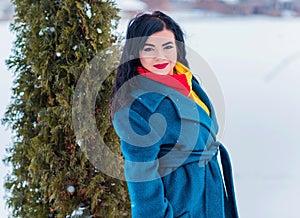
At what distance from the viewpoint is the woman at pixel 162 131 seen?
4.27ft

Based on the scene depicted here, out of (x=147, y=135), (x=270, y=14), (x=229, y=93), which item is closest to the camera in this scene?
(x=147, y=135)

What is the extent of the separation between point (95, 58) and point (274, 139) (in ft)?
10.6

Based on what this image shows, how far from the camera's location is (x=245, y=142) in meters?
4.44

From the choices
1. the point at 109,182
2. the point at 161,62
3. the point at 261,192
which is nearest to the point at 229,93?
the point at 261,192

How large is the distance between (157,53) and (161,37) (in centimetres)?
5

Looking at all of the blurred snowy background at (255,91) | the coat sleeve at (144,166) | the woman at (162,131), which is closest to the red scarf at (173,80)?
the woman at (162,131)

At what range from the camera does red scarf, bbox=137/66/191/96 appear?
4.65ft

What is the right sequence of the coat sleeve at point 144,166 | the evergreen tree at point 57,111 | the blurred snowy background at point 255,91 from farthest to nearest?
the blurred snowy background at point 255,91 → the evergreen tree at point 57,111 → the coat sleeve at point 144,166

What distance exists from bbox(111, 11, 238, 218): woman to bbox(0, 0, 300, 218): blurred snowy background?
0.99m

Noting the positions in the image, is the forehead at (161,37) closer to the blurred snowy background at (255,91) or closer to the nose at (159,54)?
the nose at (159,54)

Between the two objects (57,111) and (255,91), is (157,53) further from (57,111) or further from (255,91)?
A: (255,91)

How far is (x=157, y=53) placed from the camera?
1.42 m

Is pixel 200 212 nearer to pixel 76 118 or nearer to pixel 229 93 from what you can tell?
pixel 76 118

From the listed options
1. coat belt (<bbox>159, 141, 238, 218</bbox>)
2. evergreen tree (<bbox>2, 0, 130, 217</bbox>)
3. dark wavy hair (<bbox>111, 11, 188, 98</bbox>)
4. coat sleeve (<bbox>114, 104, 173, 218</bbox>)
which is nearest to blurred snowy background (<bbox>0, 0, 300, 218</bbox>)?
evergreen tree (<bbox>2, 0, 130, 217</bbox>)
